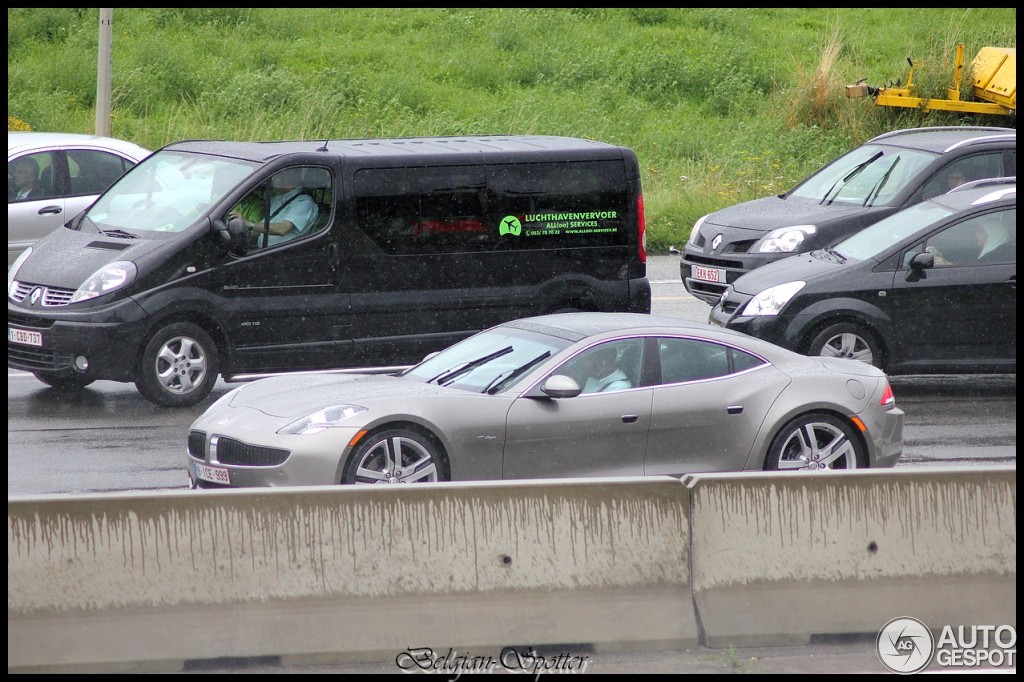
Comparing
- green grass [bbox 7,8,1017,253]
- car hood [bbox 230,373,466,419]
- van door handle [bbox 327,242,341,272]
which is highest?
green grass [bbox 7,8,1017,253]

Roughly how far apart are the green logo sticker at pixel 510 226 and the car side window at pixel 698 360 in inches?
149

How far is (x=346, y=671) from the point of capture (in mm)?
5301

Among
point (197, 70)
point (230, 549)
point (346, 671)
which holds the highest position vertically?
point (197, 70)

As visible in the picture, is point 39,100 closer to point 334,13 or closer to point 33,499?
point 334,13

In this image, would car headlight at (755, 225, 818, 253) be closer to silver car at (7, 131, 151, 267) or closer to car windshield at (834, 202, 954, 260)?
car windshield at (834, 202, 954, 260)

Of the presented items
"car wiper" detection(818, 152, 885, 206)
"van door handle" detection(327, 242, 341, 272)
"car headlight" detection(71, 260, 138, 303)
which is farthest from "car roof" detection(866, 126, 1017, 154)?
"car headlight" detection(71, 260, 138, 303)

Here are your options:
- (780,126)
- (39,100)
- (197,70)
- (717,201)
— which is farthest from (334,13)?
(717,201)

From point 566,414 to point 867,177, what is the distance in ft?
26.5

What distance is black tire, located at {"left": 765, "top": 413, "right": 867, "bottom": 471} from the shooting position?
7965 mm

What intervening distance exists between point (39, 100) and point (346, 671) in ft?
76.3

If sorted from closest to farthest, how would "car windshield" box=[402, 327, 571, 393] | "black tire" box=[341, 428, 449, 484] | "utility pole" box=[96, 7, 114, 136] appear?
"black tire" box=[341, 428, 449, 484] → "car windshield" box=[402, 327, 571, 393] → "utility pole" box=[96, 7, 114, 136]

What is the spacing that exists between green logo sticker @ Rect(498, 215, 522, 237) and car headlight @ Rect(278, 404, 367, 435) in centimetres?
444

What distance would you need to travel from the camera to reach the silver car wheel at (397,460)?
726 centimetres
